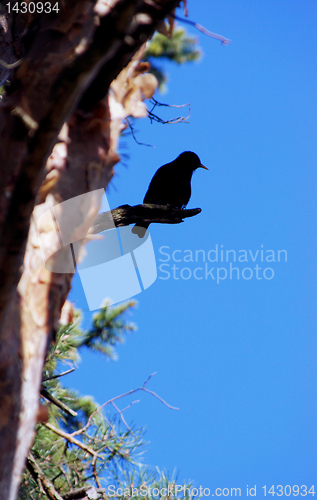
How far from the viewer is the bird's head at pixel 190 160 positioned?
12.9ft

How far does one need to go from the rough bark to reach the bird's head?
8.84ft

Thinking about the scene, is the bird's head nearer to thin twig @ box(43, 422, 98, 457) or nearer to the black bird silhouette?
the black bird silhouette

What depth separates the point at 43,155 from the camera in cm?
77

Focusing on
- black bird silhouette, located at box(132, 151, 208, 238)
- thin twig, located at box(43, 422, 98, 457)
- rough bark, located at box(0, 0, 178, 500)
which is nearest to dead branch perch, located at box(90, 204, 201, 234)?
rough bark, located at box(0, 0, 178, 500)

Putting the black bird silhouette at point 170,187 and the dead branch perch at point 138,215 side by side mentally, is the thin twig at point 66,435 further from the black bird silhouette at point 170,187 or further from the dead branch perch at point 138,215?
the black bird silhouette at point 170,187

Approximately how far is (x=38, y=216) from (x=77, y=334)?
5.39 feet

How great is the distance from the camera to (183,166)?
12.7 feet

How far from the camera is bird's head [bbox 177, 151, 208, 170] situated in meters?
3.92

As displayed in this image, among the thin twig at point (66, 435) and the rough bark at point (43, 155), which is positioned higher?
the rough bark at point (43, 155)

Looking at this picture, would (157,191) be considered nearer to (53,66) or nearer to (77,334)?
(77,334)

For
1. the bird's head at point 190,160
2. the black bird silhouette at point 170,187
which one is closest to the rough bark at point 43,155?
the black bird silhouette at point 170,187

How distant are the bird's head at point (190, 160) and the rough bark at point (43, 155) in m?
2.69

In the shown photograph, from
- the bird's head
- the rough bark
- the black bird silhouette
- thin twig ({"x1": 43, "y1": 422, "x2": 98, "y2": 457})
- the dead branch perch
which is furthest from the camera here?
the bird's head

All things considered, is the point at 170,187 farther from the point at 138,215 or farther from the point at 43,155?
the point at 43,155
